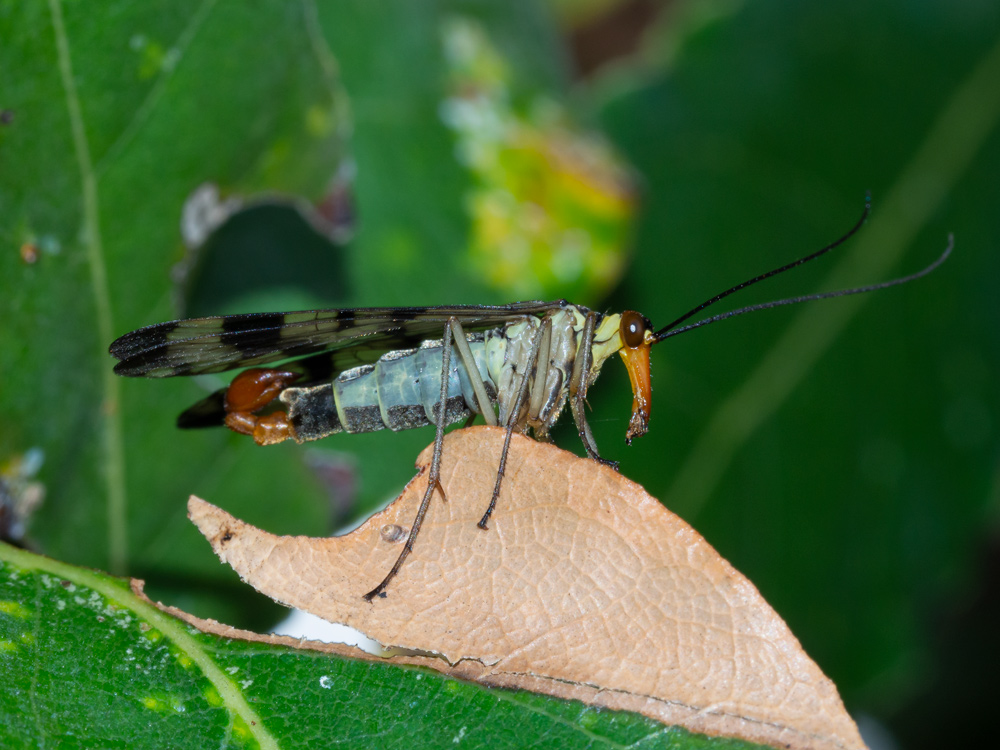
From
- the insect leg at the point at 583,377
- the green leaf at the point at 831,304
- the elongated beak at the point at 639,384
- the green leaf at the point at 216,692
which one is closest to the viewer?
the green leaf at the point at 216,692

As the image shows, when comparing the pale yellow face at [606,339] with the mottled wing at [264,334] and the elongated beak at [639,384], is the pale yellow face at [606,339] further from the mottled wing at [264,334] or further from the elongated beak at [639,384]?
the mottled wing at [264,334]

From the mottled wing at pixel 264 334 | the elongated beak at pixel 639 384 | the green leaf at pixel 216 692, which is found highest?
the mottled wing at pixel 264 334

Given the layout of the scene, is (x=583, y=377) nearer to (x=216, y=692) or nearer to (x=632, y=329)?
(x=632, y=329)

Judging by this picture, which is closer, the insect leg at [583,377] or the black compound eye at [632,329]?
the black compound eye at [632,329]

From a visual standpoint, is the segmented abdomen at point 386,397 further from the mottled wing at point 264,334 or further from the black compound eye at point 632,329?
the black compound eye at point 632,329

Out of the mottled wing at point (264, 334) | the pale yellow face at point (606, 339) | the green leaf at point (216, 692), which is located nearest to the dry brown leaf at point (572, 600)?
the green leaf at point (216, 692)

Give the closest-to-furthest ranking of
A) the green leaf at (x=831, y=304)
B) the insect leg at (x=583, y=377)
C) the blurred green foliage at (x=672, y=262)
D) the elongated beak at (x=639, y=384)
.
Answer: the blurred green foliage at (x=672, y=262) < the elongated beak at (x=639, y=384) < the insect leg at (x=583, y=377) < the green leaf at (x=831, y=304)

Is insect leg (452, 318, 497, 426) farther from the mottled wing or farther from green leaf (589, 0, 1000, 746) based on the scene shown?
green leaf (589, 0, 1000, 746)

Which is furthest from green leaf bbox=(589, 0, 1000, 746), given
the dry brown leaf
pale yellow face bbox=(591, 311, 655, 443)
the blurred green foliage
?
the dry brown leaf

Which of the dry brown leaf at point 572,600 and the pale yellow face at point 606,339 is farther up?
the pale yellow face at point 606,339

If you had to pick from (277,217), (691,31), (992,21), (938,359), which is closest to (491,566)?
(277,217)
